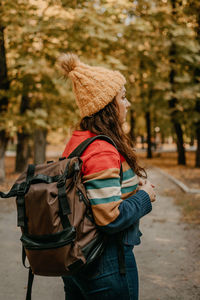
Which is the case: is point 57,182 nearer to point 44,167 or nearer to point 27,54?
point 44,167

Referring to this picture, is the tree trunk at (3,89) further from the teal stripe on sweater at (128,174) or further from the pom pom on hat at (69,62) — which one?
the teal stripe on sweater at (128,174)

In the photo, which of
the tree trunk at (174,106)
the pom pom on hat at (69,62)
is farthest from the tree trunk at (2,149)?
the pom pom on hat at (69,62)

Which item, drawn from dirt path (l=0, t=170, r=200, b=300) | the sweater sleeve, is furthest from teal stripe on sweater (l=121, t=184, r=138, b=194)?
dirt path (l=0, t=170, r=200, b=300)

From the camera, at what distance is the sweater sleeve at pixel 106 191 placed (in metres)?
1.61

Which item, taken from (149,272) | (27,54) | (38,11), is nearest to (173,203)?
(149,272)

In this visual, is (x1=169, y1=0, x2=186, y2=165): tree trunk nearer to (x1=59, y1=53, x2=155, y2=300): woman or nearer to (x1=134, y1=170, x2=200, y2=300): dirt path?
(x1=134, y1=170, x2=200, y2=300): dirt path

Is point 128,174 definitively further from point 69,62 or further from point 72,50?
point 72,50

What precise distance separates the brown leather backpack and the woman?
72 millimetres

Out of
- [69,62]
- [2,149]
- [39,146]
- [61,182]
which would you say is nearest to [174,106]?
[39,146]

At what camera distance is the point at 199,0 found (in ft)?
51.2

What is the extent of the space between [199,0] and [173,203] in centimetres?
1062

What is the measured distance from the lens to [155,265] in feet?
15.8

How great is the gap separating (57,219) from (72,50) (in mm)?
10100

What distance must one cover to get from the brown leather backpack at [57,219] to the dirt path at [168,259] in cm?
249
